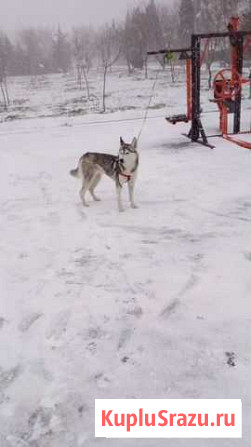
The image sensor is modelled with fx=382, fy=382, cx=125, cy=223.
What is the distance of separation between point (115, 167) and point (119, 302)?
3349mm

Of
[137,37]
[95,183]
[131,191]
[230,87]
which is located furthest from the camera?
[137,37]

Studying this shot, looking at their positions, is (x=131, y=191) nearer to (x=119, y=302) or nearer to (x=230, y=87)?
(x=119, y=302)

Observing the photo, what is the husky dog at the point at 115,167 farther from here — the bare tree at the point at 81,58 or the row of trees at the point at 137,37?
the row of trees at the point at 137,37

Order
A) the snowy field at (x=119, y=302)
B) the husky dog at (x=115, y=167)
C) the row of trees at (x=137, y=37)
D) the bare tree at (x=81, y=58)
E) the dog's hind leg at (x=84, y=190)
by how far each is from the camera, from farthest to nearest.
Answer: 1. the row of trees at (x=137, y=37)
2. the bare tree at (x=81, y=58)
3. the dog's hind leg at (x=84, y=190)
4. the husky dog at (x=115, y=167)
5. the snowy field at (x=119, y=302)

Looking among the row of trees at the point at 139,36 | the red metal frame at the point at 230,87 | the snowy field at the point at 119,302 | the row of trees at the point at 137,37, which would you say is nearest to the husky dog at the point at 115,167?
the snowy field at the point at 119,302

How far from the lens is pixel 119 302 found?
4.39 m

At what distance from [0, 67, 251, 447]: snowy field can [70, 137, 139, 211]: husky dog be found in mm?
518

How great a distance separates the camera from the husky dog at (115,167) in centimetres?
687

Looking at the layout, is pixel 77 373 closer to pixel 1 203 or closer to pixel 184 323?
pixel 184 323

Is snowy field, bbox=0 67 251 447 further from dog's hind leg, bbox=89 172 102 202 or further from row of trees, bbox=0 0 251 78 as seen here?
row of trees, bbox=0 0 251 78

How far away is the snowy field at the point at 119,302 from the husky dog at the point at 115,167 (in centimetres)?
52

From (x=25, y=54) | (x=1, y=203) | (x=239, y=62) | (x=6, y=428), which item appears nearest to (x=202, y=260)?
(x=6, y=428)

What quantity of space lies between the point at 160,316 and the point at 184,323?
0.28 meters

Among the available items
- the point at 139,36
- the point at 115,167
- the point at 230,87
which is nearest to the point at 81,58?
the point at 139,36
